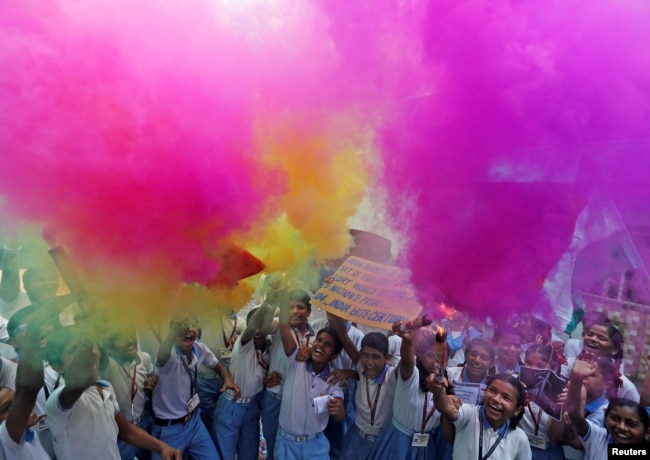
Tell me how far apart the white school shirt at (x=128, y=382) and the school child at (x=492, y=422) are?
2191mm

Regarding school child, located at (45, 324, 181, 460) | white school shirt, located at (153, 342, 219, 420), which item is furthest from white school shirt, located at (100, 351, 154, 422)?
school child, located at (45, 324, 181, 460)

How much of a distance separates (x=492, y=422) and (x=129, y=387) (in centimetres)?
258

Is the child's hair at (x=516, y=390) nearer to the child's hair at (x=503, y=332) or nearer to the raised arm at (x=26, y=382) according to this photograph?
the child's hair at (x=503, y=332)

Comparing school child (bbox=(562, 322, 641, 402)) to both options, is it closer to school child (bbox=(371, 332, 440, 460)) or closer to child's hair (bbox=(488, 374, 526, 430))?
child's hair (bbox=(488, 374, 526, 430))

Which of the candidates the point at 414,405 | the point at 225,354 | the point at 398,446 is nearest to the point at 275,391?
the point at 225,354

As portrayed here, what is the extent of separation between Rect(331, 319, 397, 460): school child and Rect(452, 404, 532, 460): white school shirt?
62 centimetres

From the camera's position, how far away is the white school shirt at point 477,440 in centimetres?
256

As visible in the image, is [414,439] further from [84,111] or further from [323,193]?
[84,111]

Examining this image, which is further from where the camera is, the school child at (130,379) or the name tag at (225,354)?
the name tag at (225,354)

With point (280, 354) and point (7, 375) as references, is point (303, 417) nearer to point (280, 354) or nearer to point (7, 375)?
point (280, 354)

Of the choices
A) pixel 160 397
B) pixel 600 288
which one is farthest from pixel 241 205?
pixel 600 288

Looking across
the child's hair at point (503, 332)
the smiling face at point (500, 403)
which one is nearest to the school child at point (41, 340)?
the smiling face at point (500, 403)

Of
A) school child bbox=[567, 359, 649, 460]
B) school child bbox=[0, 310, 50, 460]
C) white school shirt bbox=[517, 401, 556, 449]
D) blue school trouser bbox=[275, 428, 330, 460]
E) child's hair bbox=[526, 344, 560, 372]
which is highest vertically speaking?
child's hair bbox=[526, 344, 560, 372]

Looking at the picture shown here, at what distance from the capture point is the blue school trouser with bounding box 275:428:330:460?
Answer: 3203 millimetres
